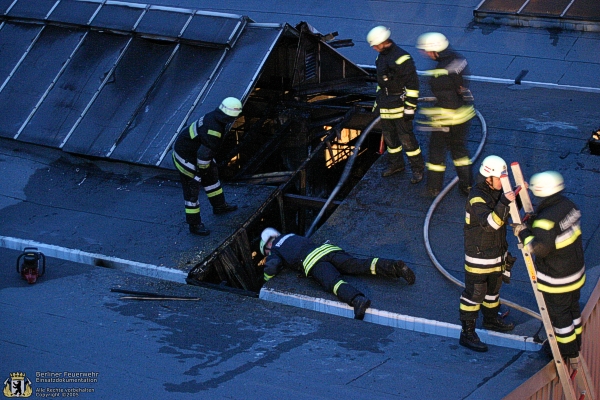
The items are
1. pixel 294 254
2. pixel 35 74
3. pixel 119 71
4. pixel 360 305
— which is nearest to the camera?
pixel 360 305

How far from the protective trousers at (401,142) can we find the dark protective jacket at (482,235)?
8.11 feet

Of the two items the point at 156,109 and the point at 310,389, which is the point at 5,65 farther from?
the point at 310,389

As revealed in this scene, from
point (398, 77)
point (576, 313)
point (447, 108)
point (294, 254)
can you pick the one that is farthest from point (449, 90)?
point (576, 313)

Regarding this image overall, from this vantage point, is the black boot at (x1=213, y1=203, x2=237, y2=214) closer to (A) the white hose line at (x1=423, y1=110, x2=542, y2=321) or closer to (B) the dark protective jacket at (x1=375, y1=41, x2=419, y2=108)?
(B) the dark protective jacket at (x1=375, y1=41, x2=419, y2=108)

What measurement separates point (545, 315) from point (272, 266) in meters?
2.70

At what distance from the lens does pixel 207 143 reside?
8539 mm

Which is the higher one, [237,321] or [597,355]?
[237,321]

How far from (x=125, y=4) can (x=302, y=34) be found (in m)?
2.65

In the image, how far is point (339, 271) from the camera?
797 centimetres

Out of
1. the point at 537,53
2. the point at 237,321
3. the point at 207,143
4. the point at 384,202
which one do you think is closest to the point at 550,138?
the point at 384,202

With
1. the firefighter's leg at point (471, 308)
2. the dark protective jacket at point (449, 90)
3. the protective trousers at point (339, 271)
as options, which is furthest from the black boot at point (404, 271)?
the dark protective jacket at point (449, 90)

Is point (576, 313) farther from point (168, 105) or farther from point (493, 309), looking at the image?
point (168, 105)

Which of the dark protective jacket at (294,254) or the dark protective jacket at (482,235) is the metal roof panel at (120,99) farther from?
the dark protective jacket at (482,235)

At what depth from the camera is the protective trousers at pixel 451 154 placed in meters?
8.63
